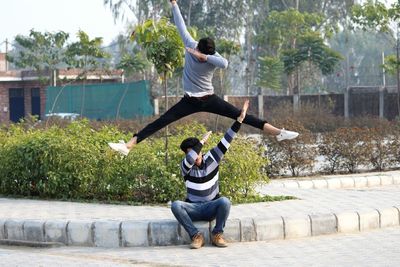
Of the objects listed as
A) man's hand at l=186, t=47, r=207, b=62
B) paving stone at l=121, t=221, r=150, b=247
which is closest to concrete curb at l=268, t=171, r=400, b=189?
man's hand at l=186, t=47, r=207, b=62

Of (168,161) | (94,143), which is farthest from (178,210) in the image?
(94,143)

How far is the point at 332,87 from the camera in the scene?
291 ft

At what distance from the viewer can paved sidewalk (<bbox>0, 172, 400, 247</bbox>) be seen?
941 centimetres

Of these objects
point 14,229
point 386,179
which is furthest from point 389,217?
point 386,179

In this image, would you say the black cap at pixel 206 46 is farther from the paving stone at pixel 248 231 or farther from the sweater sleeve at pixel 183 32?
the paving stone at pixel 248 231

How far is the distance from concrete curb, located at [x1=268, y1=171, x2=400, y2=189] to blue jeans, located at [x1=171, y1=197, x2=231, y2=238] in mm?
5580

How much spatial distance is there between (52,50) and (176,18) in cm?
4162

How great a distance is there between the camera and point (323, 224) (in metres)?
9.94

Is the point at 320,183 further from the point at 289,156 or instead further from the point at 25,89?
the point at 25,89

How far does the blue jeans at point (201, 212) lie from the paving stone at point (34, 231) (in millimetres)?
1521

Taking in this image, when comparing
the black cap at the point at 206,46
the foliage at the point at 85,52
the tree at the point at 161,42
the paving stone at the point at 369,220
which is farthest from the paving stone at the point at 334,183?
the foliage at the point at 85,52

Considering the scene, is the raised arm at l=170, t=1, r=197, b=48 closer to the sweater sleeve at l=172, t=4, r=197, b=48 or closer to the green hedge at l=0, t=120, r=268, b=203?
the sweater sleeve at l=172, t=4, r=197, b=48

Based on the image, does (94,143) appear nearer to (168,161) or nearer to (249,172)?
(168,161)

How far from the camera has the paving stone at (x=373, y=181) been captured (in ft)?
51.6
